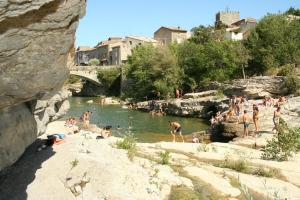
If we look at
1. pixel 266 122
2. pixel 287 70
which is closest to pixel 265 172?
pixel 266 122

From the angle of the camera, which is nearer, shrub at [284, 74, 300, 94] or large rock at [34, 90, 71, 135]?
large rock at [34, 90, 71, 135]

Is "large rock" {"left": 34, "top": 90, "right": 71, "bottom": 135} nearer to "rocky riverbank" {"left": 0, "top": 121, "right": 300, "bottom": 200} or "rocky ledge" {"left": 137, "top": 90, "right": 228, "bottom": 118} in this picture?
"rocky riverbank" {"left": 0, "top": 121, "right": 300, "bottom": 200}

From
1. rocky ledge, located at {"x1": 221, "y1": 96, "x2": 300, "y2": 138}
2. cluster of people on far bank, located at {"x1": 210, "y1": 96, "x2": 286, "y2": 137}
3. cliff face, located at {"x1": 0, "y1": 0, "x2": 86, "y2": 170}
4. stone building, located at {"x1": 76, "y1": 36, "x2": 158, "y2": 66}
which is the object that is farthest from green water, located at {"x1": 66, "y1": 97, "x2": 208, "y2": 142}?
stone building, located at {"x1": 76, "y1": 36, "x2": 158, "y2": 66}

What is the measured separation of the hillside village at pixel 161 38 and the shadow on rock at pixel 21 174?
→ 83.7 m

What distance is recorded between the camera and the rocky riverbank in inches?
511

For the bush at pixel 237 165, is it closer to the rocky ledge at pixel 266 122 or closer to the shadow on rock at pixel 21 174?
the shadow on rock at pixel 21 174

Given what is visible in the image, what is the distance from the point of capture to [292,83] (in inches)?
1860

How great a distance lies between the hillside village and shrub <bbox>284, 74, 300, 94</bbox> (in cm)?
5162

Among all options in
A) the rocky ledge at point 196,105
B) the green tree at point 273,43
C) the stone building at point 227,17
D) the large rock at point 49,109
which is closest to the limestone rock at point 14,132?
the large rock at point 49,109

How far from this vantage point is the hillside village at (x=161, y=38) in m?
105

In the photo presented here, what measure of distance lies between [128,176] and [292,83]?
37.3 meters

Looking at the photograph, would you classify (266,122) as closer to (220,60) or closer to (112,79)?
(220,60)

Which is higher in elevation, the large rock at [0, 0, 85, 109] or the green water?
the large rock at [0, 0, 85, 109]

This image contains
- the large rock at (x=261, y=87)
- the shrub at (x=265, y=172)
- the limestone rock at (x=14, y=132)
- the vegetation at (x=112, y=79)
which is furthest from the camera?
the vegetation at (x=112, y=79)
